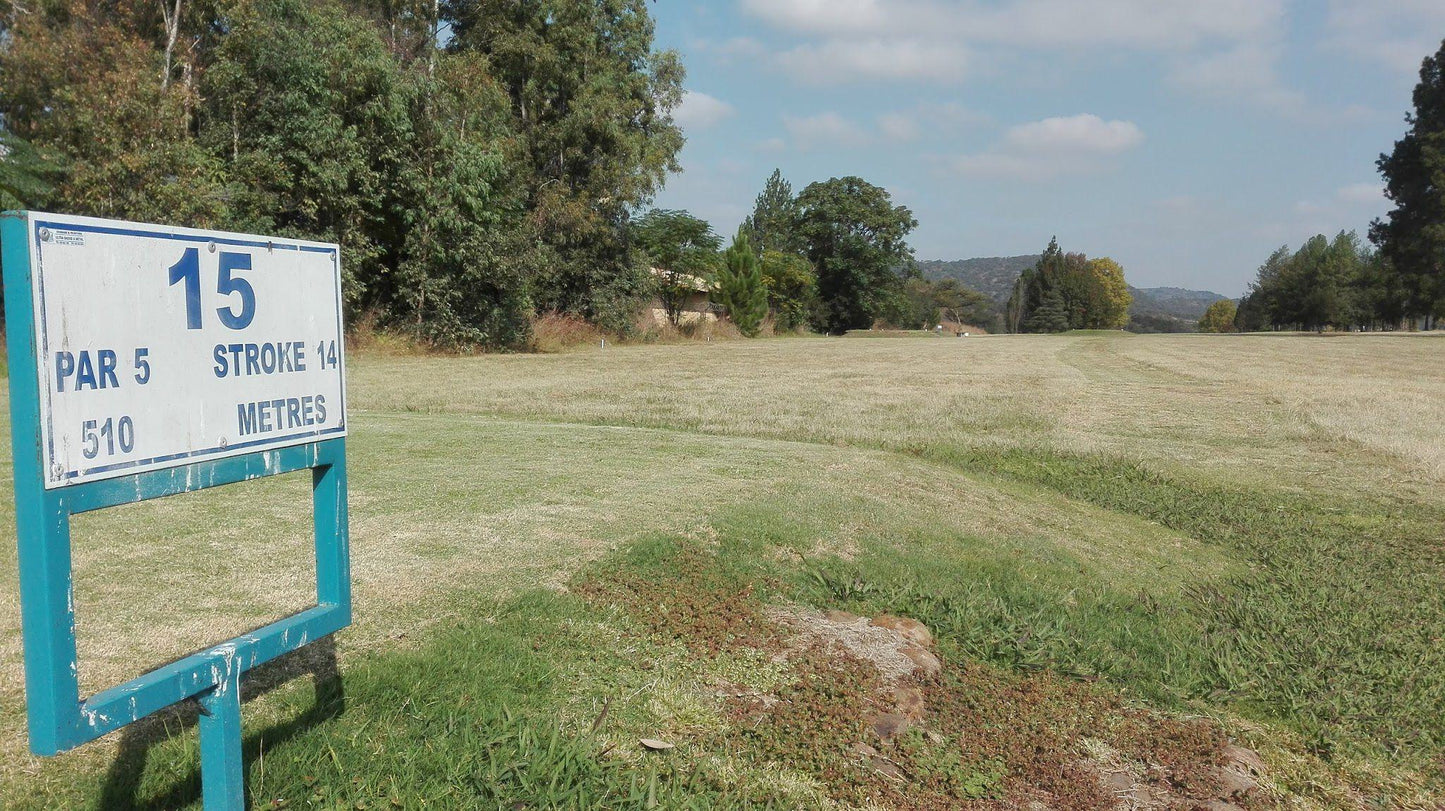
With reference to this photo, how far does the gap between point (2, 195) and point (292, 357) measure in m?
19.0

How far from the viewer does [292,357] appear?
273 cm

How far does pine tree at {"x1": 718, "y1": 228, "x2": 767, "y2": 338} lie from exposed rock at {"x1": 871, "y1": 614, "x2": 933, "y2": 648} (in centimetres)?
4789

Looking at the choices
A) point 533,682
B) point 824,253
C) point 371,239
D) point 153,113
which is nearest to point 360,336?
point 371,239

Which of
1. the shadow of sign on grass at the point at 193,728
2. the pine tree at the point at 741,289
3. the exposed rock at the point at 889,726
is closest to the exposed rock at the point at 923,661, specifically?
the exposed rock at the point at 889,726

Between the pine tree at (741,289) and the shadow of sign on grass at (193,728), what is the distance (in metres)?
49.2

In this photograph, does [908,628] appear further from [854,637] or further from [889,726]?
[889,726]

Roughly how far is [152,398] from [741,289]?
5087 centimetres

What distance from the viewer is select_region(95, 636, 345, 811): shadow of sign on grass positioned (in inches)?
107

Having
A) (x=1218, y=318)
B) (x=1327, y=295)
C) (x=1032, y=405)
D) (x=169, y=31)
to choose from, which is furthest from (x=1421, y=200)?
(x=1218, y=318)

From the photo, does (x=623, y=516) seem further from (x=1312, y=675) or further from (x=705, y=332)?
(x=705, y=332)

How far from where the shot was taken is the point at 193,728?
307 cm

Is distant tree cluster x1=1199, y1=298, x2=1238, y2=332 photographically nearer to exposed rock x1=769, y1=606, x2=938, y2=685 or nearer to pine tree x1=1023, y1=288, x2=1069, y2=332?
pine tree x1=1023, y1=288, x2=1069, y2=332

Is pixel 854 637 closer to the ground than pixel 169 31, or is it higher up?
closer to the ground

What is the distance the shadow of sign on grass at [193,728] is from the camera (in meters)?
2.71
